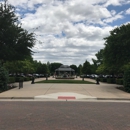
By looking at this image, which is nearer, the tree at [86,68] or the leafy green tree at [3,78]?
the leafy green tree at [3,78]

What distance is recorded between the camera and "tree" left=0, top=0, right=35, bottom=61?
24.5m

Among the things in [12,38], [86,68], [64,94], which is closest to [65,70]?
[86,68]

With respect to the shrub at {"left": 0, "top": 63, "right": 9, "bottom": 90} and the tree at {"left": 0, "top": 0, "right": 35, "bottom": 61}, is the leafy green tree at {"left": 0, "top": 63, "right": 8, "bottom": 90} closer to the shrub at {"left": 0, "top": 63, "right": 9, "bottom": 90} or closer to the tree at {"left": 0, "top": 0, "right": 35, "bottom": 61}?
the shrub at {"left": 0, "top": 63, "right": 9, "bottom": 90}

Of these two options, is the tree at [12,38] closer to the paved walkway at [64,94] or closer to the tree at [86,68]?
the paved walkway at [64,94]

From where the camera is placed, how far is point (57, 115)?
8.65m

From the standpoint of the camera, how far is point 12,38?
987 inches

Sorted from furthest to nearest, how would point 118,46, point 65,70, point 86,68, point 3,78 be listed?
point 86,68 < point 65,70 < point 118,46 < point 3,78

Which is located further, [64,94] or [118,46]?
[118,46]

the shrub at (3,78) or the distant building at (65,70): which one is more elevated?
the distant building at (65,70)

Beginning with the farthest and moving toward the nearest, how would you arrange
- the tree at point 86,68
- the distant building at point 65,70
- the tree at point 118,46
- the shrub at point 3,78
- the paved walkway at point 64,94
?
the tree at point 86,68 → the distant building at point 65,70 → the tree at point 118,46 → the shrub at point 3,78 → the paved walkway at point 64,94

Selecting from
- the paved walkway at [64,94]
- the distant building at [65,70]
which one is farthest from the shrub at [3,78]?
the distant building at [65,70]

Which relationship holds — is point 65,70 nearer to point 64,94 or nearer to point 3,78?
point 3,78

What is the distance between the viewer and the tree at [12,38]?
2447cm

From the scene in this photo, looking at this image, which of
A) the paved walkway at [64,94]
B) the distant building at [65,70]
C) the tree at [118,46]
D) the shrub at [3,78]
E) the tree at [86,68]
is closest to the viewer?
the paved walkway at [64,94]
